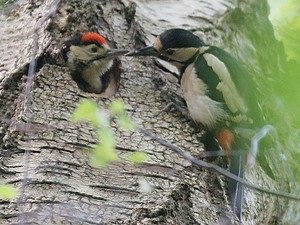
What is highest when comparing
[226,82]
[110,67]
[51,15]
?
[51,15]

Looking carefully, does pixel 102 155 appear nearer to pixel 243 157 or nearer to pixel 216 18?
pixel 243 157

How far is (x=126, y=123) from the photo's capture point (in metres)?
2.73

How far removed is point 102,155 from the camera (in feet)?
8.57

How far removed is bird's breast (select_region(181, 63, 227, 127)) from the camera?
3308 millimetres

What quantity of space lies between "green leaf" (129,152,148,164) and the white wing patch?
95 cm

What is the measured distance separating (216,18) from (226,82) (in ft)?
1.97

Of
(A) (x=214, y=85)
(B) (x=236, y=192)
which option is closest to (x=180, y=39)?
(A) (x=214, y=85)

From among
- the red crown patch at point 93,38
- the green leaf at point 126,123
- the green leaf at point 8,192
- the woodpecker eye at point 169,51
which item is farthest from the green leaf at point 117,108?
the woodpecker eye at point 169,51

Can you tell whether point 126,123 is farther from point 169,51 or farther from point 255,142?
point 169,51

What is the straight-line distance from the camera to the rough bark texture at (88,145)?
2.41m

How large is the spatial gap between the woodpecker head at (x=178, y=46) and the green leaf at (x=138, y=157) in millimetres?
829

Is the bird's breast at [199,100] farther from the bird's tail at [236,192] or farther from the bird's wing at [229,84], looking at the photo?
the bird's tail at [236,192]

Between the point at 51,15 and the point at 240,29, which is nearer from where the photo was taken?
the point at 51,15

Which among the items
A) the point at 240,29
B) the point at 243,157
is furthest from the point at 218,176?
the point at 240,29
